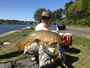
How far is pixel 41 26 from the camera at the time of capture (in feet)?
11.2

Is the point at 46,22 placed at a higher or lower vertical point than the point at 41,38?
higher

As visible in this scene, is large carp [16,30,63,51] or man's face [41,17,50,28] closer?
large carp [16,30,63,51]

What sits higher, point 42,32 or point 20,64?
point 42,32

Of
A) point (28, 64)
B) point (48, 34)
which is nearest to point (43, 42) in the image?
point (48, 34)

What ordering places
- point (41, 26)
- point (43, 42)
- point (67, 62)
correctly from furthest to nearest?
point (67, 62) < point (41, 26) < point (43, 42)

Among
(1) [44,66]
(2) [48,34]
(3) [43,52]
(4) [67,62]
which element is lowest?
(4) [67,62]

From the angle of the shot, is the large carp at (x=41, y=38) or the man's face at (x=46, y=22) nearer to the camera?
the large carp at (x=41, y=38)

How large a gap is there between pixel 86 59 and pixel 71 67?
0.89 meters

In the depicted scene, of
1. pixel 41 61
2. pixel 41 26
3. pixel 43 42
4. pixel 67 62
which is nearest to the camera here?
pixel 43 42

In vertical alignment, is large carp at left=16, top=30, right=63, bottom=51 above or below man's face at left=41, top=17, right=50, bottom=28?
below

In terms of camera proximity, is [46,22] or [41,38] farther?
[46,22]

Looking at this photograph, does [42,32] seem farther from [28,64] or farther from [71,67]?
[71,67]

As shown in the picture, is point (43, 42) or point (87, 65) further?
point (87, 65)

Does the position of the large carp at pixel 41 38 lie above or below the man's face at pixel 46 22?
below
